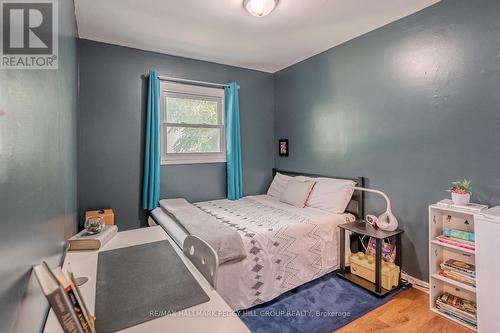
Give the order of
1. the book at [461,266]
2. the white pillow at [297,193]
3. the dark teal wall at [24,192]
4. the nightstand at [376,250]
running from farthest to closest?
the white pillow at [297,193] → the nightstand at [376,250] → the book at [461,266] → the dark teal wall at [24,192]

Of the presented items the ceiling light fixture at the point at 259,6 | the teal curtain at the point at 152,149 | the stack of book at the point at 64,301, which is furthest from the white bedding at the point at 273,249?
the ceiling light fixture at the point at 259,6

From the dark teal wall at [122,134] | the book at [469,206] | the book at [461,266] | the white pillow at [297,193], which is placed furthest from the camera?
the white pillow at [297,193]

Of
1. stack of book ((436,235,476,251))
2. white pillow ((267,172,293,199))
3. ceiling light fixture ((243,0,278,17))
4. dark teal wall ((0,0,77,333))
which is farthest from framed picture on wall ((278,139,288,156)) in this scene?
dark teal wall ((0,0,77,333))

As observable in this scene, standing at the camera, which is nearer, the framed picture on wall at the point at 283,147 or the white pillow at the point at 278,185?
the white pillow at the point at 278,185

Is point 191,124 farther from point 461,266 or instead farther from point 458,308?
point 458,308

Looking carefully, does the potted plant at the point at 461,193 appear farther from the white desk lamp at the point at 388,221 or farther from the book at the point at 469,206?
the white desk lamp at the point at 388,221

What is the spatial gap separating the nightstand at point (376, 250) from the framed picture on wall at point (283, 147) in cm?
161

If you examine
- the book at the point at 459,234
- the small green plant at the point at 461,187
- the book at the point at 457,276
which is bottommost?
the book at the point at 457,276

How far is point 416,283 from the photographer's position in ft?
7.62

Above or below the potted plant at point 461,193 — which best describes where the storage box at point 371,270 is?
below

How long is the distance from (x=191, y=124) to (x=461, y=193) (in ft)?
9.72

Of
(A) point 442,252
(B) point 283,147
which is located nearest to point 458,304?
(A) point 442,252

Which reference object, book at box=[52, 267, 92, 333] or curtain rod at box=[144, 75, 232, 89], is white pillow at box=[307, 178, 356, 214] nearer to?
curtain rod at box=[144, 75, 232, 89]

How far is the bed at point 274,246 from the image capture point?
1971mm
